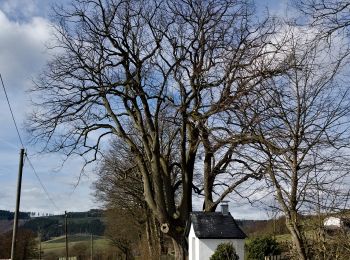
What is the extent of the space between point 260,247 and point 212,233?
9.07ft

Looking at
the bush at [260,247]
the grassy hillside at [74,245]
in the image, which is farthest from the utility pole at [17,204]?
the grassy hillside at [74,245]

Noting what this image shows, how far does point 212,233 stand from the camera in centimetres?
2856

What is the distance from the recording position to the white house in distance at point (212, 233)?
27844 mm

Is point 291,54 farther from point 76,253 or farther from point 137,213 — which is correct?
point 76,253

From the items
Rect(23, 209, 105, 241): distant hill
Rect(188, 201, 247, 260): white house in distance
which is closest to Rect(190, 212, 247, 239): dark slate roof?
Rect(188, 201, 247, 260): white house in distance

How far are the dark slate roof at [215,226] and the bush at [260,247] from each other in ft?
3.72

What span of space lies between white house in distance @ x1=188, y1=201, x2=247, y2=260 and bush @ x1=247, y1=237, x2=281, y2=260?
2.55ft

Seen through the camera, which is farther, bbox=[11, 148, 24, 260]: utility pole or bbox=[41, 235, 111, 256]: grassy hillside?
bbox=[41, 235, 111, 256]: grassy hillside

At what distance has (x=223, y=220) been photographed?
2897cm

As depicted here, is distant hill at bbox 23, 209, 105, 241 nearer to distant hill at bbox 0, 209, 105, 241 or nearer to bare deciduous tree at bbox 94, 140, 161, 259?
distant hill at bbox 0, 209, 105, 241

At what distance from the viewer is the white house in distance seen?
2784 cm

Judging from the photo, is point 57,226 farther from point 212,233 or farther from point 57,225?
point 212,233

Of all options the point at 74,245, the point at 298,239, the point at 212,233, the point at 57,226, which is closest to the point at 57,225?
the point at 57,226

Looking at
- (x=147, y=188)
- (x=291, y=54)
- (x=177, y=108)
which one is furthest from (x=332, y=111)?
(x=147, y=188)
